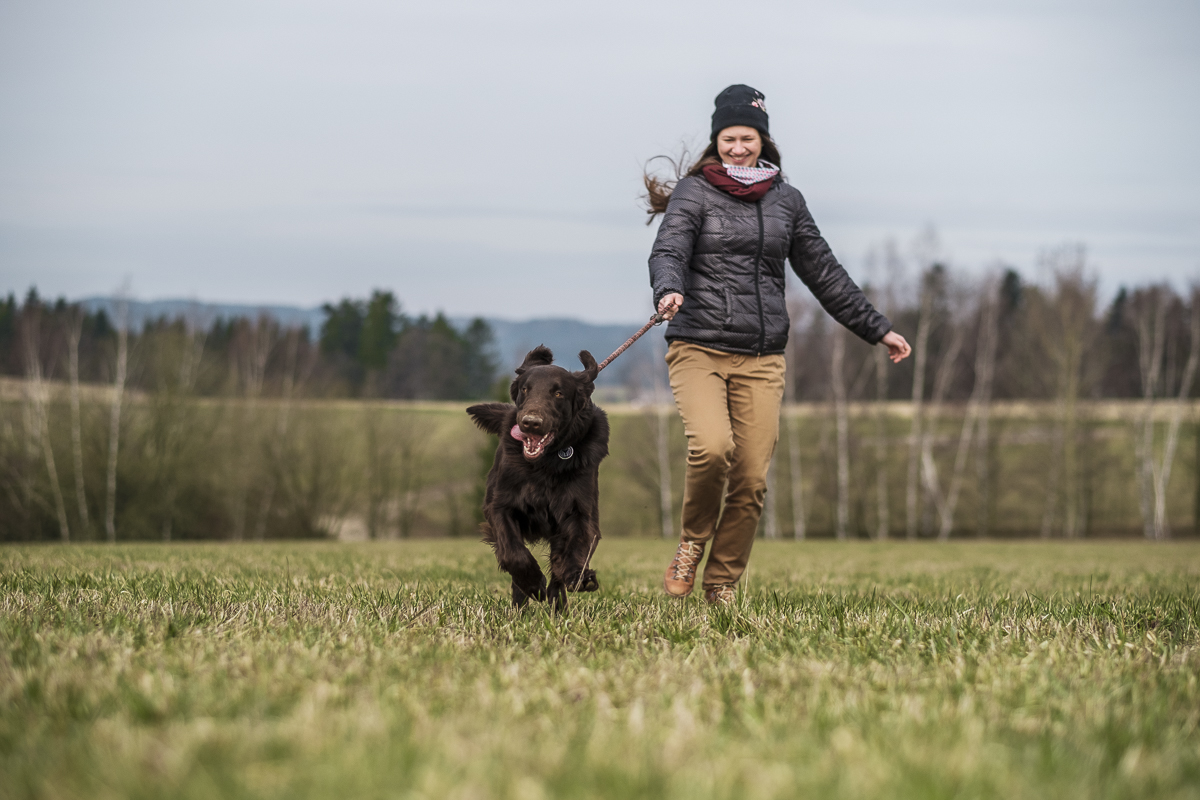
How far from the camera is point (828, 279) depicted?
600cm

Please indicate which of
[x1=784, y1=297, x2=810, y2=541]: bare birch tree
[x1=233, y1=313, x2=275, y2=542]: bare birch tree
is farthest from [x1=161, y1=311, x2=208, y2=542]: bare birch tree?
[x1=784, y1=297, x2=810, y2=541]: bare birch tree

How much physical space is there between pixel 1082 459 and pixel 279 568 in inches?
1731

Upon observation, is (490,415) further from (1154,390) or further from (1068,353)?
(1154,390)

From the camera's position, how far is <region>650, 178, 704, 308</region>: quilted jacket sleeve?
530 cm

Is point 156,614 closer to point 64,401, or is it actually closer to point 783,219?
point 783,219

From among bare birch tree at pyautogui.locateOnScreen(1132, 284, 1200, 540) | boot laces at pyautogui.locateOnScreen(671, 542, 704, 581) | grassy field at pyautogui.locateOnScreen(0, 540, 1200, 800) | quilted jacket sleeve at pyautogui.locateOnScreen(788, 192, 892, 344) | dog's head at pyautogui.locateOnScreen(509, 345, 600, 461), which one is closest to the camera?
grassy field at pyautogui.locateOnScreen(0, 540, 1200, 800)

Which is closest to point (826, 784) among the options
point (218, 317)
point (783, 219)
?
point (783, 219)

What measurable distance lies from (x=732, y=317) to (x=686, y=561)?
1.50 m

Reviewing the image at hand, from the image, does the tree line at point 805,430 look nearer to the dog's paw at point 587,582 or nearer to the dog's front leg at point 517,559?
the dog's paw at point 587,582

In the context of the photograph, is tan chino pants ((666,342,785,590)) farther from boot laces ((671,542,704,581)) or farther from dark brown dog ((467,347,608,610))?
dark brown dog ((467,347,608,610))

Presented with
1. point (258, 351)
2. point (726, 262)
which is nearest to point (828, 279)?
point (726, 262)

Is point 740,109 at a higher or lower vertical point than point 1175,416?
higher

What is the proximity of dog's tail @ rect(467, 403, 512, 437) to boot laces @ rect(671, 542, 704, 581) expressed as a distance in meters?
1.41

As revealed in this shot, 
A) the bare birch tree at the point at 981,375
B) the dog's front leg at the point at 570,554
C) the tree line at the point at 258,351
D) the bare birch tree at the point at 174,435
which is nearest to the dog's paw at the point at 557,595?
the dog's front leg at the point at 570,554
